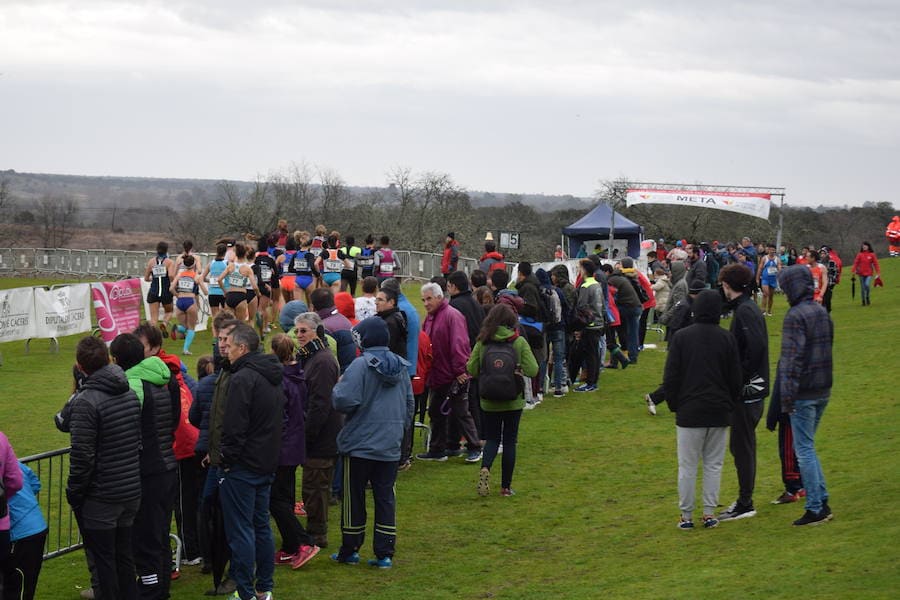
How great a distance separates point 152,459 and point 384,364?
1850mm

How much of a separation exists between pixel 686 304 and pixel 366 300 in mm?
3802

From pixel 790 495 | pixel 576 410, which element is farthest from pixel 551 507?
pixel 576 410

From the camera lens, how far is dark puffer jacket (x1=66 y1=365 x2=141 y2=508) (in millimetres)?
6328

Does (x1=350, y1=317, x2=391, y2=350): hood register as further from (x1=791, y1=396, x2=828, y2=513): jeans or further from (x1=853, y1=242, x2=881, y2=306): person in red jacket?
(x1=853, y1=242, x2=881, y2=306): person in red jacket

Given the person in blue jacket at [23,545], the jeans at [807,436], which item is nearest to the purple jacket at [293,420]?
the person in blue jacket at [23,545]

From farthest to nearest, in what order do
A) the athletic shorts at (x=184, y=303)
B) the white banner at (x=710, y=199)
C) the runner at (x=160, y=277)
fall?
the white banner at (x=710, y=199) < the runner at (x=160, y=277) < the athletic shorts at (x=184, y=303)

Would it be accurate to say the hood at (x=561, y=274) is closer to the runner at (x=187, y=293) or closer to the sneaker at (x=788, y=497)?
the sneaker at (x=788, y=497)

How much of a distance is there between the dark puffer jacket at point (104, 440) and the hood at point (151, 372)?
293mm

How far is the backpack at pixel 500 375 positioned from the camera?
32.2 ft

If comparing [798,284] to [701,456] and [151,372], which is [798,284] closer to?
[701,456]

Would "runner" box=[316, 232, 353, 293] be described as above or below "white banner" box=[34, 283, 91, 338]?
above

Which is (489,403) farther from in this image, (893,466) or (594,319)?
(594,319)

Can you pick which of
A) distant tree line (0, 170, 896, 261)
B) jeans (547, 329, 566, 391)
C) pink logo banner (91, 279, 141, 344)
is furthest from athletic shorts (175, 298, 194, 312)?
distant tree line (0, 170, 896, 261)

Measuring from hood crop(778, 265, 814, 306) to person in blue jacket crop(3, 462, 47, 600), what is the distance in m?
5.50
